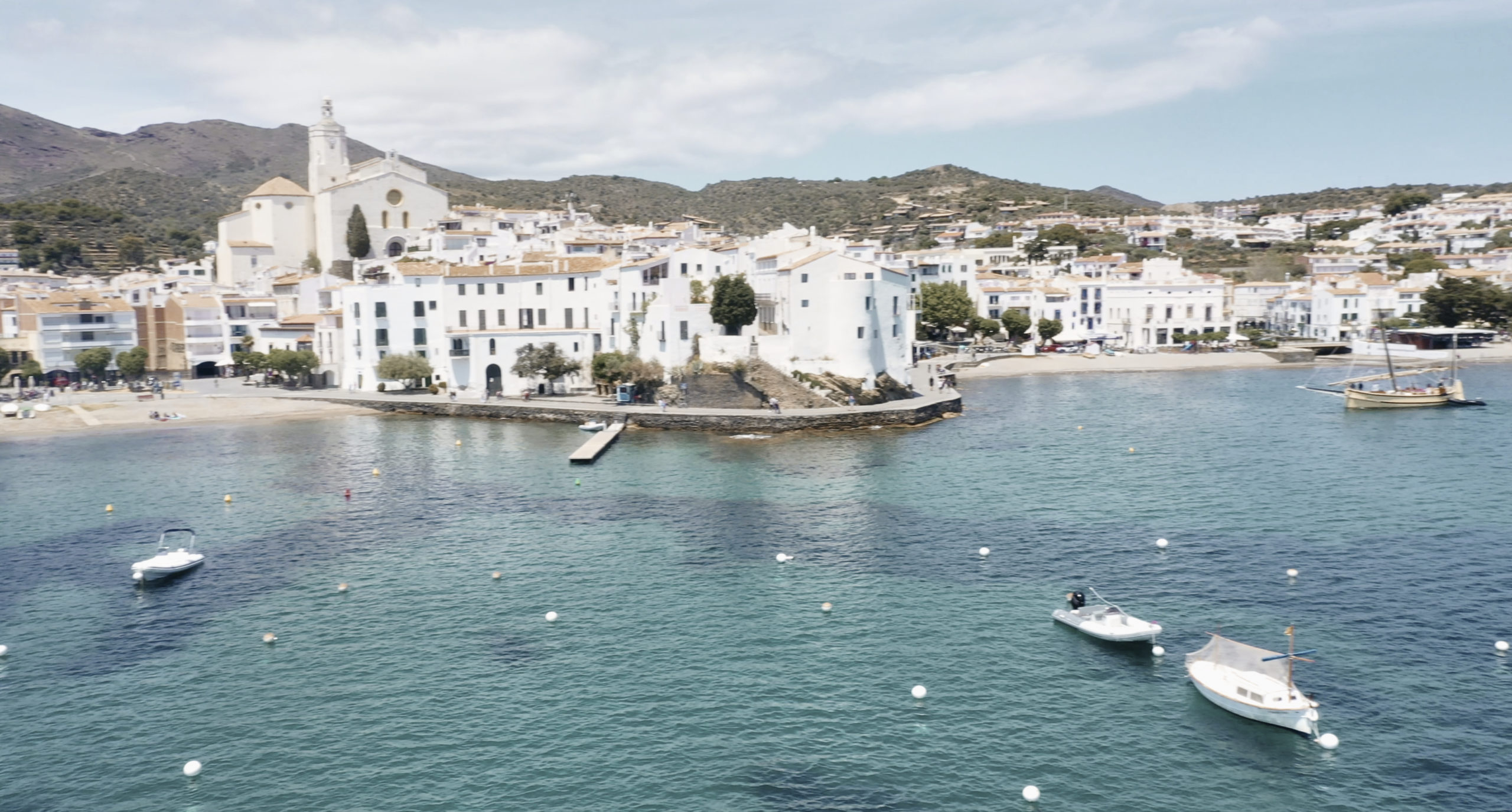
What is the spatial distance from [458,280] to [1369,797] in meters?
62.0

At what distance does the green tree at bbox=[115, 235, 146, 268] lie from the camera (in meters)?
119

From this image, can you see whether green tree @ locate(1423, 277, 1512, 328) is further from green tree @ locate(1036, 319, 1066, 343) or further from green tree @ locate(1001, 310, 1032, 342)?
green tree @ locate(1001, 310, 1032, 342)

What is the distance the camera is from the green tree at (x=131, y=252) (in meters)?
119

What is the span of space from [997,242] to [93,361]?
111m

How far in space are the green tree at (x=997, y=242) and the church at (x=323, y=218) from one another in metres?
78.3

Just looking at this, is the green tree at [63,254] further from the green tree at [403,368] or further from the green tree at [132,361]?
the green tree at [403,368]

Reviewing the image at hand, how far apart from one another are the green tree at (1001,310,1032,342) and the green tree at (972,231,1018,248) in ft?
131

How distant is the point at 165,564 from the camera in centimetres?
3030

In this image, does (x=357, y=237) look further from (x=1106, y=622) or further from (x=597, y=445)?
(x=1106, y=622)

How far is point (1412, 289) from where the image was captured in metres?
110

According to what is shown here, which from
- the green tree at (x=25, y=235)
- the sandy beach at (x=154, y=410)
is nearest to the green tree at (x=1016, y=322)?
the sandy beach at (x=154, y=410)

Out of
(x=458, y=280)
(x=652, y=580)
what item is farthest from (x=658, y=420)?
(x=652, y=580)

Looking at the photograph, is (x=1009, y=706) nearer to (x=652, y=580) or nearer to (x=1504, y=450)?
(x=652, y=580)

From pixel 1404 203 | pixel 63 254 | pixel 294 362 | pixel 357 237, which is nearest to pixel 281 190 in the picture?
pixel 357 237
